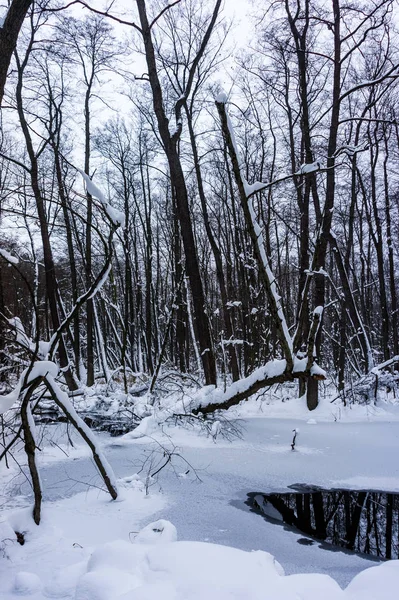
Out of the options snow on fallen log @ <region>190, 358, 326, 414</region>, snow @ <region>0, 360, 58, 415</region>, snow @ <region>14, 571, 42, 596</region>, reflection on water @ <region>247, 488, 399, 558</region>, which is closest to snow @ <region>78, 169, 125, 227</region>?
snow @ <region>0, 360, 58, 415</region>

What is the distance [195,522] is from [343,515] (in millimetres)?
1459

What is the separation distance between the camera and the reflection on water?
3.41m

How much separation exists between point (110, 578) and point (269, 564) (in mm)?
908

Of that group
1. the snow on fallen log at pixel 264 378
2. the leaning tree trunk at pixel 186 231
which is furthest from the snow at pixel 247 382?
the leaning tree trunk at pixel 186 231

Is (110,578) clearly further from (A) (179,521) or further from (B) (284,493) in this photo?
(B) (284,493)

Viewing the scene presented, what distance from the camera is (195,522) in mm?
3602

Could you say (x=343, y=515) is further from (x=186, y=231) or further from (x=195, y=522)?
(x=186, y=231)

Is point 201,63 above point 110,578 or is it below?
above

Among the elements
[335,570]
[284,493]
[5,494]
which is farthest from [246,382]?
[5,494]

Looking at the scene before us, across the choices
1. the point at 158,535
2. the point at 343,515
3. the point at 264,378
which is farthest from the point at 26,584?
the point at 343,515

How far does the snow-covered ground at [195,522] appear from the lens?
2145 millimetres

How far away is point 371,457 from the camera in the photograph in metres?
5.41

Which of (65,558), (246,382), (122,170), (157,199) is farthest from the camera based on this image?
(157,199)

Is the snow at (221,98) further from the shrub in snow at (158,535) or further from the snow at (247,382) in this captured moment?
the shrub in snow at (158,535)
